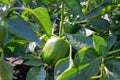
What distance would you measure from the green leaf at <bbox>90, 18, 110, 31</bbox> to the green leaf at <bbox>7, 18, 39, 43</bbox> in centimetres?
27

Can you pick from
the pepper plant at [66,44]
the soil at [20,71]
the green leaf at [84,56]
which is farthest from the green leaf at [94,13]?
the soil at [20,71]

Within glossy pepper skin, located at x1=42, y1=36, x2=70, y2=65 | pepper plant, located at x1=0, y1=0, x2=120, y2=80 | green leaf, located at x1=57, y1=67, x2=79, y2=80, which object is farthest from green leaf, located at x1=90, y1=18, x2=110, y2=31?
green leaf, located at x1=57, y1=67, x2=79, y2=80

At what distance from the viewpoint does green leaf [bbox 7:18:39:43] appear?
71 centimetres

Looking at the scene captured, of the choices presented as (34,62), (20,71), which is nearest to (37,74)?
(34,62)

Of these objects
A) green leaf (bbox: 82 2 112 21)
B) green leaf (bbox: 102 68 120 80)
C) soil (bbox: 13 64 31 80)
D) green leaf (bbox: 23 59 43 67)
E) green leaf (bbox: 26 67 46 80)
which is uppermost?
green leaf (bbox: 82 2 112 21)

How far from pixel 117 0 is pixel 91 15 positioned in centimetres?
13

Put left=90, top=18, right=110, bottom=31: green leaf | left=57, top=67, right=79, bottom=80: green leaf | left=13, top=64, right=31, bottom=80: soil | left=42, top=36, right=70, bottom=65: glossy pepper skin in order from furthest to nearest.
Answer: left=13, top=64, right=31, bottom=80: soil < left=90, top=18, right=110, bottom=31: green leaf < left=42, top=36, right=70, bottom=65: glossy pepper skin < left=57, top=67, right=79, bottom=80: green leaf

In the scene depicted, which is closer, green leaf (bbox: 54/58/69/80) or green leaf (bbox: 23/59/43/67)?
green leaf (bbox: 54/58/69/80)

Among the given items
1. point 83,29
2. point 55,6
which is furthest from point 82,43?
point 55,6

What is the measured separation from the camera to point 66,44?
81 cm

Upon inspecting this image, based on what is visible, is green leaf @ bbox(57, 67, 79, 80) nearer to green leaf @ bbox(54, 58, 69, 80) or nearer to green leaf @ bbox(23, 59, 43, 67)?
green leaf @ bbox(54, 58, 69, 80)

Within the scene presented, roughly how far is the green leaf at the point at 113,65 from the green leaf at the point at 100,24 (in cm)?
19

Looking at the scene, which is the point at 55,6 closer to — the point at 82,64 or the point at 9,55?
the point at 9,55

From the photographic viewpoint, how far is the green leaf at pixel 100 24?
94 centimetres
